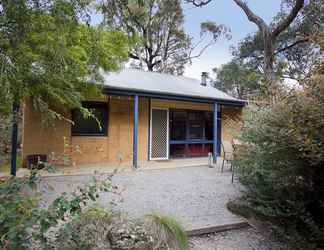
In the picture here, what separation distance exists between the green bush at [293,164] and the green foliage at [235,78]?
14661mm

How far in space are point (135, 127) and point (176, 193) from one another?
318 cm

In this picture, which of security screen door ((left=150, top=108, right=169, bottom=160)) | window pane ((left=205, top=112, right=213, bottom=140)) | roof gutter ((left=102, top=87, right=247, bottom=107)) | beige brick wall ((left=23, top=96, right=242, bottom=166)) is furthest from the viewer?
window pane ((left=205, top=112, right=213, bottom=140))

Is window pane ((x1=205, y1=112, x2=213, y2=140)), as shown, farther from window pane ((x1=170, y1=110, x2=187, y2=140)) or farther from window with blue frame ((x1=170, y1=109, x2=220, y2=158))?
window pane ((x1=170, y1=110, x2=187, y2=140))

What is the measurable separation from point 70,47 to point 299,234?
454 centimetres

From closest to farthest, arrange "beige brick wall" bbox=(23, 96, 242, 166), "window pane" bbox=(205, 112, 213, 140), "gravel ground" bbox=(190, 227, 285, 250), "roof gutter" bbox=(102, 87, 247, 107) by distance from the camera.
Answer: "gravel ground" bbox=(190, 227, 285, 250), "roof gutter" bbox=(102, 87, 247, 107), "beige brick wall" bbox=(23, 96, 242, 166), "window pane" bbox=(205, 112, 213, 140)

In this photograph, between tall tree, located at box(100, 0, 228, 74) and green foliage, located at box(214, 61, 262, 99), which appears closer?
tall tree, located at box(100, 0, 228, 74)

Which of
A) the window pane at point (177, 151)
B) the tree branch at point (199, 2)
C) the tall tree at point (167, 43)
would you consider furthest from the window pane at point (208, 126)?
the tall tree at point (167, 43)

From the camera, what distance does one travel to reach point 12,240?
1.97m

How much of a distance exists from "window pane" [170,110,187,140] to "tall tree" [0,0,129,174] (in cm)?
550

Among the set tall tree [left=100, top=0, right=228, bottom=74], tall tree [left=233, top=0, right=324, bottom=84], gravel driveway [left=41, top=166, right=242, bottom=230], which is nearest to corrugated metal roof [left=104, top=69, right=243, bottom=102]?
gravel driveway [left=41, top=166, right=242, bottom=230]

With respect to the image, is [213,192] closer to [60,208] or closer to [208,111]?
[60,208]

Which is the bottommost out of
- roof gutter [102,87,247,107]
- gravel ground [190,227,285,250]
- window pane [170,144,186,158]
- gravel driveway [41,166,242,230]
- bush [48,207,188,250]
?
gravel ground [190,227,285,250]

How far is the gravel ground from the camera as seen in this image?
3.19m

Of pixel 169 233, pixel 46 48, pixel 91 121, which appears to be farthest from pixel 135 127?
pixel 169 233
